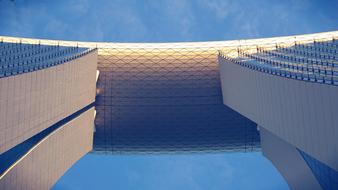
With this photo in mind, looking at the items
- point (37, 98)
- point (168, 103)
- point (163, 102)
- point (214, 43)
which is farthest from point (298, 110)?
point (163, 102)

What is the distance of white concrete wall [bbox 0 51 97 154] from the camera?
928 inches

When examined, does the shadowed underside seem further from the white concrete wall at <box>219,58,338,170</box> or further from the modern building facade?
the white concrete wall at <box>219,58,338,170</box>

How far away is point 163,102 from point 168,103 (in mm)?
579

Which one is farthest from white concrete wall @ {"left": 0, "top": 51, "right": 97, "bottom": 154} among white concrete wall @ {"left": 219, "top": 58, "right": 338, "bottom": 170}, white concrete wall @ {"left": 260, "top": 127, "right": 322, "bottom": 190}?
white concrete wall @ {"left": 260, "top": 127, "right": 322, "bottom": 190}

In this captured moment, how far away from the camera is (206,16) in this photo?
141875 millimetres

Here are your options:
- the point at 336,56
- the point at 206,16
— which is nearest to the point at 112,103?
the point at 336,56

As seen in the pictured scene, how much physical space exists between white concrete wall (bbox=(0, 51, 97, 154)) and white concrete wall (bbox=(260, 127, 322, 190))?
17.1 meters

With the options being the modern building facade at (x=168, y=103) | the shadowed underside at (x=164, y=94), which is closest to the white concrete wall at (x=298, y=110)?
the modern building facade at (x=168, y=103)

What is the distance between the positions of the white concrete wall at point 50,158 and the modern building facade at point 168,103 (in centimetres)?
9

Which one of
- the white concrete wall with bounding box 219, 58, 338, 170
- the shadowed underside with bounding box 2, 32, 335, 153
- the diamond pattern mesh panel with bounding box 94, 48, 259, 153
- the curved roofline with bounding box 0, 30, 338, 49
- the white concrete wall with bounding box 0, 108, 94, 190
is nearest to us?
the white concrete wall with bounding box 219, 58, 338, 170

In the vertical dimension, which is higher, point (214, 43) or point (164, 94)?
point (214, 43)

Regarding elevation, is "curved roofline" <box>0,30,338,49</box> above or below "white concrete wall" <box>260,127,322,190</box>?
above

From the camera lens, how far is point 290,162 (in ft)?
121

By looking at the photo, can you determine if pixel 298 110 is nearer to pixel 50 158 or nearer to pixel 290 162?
pixel 290 162
